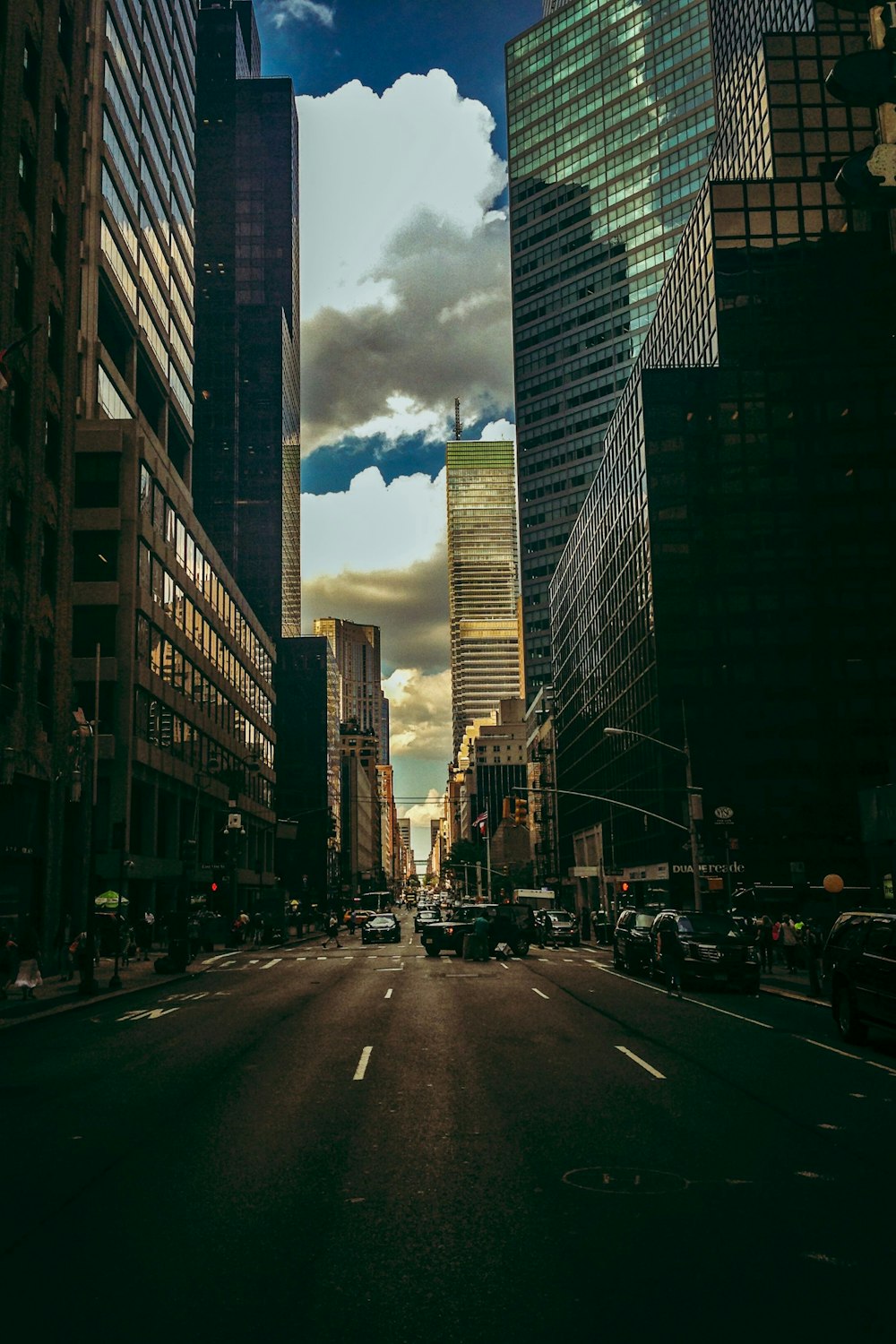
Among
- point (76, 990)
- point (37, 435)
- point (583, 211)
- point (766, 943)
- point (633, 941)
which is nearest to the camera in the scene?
point (76, 990)

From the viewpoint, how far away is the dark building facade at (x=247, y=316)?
14475 centimetres

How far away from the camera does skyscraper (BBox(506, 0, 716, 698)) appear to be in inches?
5094

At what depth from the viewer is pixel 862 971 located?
16.5 m

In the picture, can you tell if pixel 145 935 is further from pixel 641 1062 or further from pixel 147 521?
pixel 641 1062

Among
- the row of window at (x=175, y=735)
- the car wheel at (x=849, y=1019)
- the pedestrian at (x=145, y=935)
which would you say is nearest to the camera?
the car wheel at (x=849, y=1019)

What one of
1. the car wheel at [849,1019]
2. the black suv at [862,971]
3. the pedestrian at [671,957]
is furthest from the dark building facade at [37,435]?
the car wheel at [849,1019]

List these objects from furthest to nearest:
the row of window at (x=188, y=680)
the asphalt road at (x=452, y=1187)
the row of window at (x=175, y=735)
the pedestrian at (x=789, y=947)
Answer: the row of window at (x=188, y=680) → the row of window at (x=175, y=735) → the pedestrian at (x=789, y=947) → the asphalt road at (x=452, y=1187)

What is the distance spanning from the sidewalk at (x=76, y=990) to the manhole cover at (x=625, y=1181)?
15318 millimetres

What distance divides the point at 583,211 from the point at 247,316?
160ft

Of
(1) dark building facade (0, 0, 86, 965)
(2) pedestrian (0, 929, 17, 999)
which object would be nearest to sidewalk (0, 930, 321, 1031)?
(2) pedestrian (0, 929, 17, 999)

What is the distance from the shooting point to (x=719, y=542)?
2655 inches

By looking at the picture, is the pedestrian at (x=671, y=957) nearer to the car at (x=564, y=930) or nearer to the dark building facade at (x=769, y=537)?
the car at (x=564, y=930)

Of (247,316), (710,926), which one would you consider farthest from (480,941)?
(247,316)

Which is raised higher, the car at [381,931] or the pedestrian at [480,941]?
the pedestrian at [480,941]
